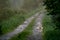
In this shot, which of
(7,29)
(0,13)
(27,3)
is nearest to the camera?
(7,29)

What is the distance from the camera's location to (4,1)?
27.2 metres

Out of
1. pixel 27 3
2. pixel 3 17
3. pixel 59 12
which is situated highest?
pixel 27 3

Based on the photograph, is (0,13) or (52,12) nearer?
(52,12)

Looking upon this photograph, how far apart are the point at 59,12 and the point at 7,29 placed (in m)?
10.4

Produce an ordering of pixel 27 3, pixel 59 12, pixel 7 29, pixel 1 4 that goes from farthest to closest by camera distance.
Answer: pixel 27 3, pixel 1 4, pixel 7 29, pixel 59 12

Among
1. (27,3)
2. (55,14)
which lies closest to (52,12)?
(55,14)

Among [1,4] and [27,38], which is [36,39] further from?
[1,4]

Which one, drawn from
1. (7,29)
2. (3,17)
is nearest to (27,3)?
(3,17)

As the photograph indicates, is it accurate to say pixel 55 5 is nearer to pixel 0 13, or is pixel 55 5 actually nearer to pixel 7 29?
pixel 7 29

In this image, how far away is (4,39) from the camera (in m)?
14.0

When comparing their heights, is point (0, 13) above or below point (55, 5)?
above

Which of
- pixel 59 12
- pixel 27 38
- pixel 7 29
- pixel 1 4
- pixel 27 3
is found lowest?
pixel 59 12

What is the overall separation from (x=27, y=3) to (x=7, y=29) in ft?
114

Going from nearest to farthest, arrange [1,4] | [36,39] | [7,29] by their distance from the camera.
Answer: [36,39] < [7,29] < [1,4]
